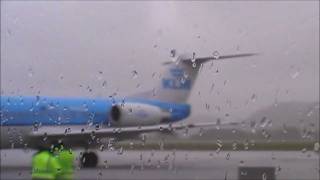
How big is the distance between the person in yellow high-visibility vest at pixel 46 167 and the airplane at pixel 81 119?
50 cm

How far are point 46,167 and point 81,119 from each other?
834 centimetres

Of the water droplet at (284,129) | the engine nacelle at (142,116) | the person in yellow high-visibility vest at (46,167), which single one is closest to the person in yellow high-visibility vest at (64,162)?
the person in yellow high-visibility vest at (46,167)

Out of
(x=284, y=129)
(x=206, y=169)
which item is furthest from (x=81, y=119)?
(x=284, y=129)

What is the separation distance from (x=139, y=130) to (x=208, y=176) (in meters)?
4.66

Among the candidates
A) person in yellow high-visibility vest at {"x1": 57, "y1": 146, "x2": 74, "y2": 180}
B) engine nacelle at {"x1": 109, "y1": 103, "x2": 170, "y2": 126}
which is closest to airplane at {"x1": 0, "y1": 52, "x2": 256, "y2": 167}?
engine nacelle at {"x1": 109, "y1": 103, "x2": 170, "y2": 126}

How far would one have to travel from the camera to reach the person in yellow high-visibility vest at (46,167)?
7793 millimetres

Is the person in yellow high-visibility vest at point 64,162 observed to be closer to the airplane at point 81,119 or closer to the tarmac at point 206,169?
the airplane at point 81,119

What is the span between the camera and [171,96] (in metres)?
26.9

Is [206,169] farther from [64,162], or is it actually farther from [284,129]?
[64,162]

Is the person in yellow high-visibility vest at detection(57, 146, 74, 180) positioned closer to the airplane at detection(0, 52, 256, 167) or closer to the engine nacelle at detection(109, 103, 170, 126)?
the airplane at detection(0, 52, 256, 167)

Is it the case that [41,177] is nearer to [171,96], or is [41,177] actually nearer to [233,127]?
[233,127]

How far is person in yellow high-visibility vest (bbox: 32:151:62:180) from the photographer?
779 cm

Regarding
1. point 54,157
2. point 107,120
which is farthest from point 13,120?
point 54,157

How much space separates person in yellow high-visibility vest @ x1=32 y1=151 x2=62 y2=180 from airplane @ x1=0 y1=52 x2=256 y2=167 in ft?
1.65
